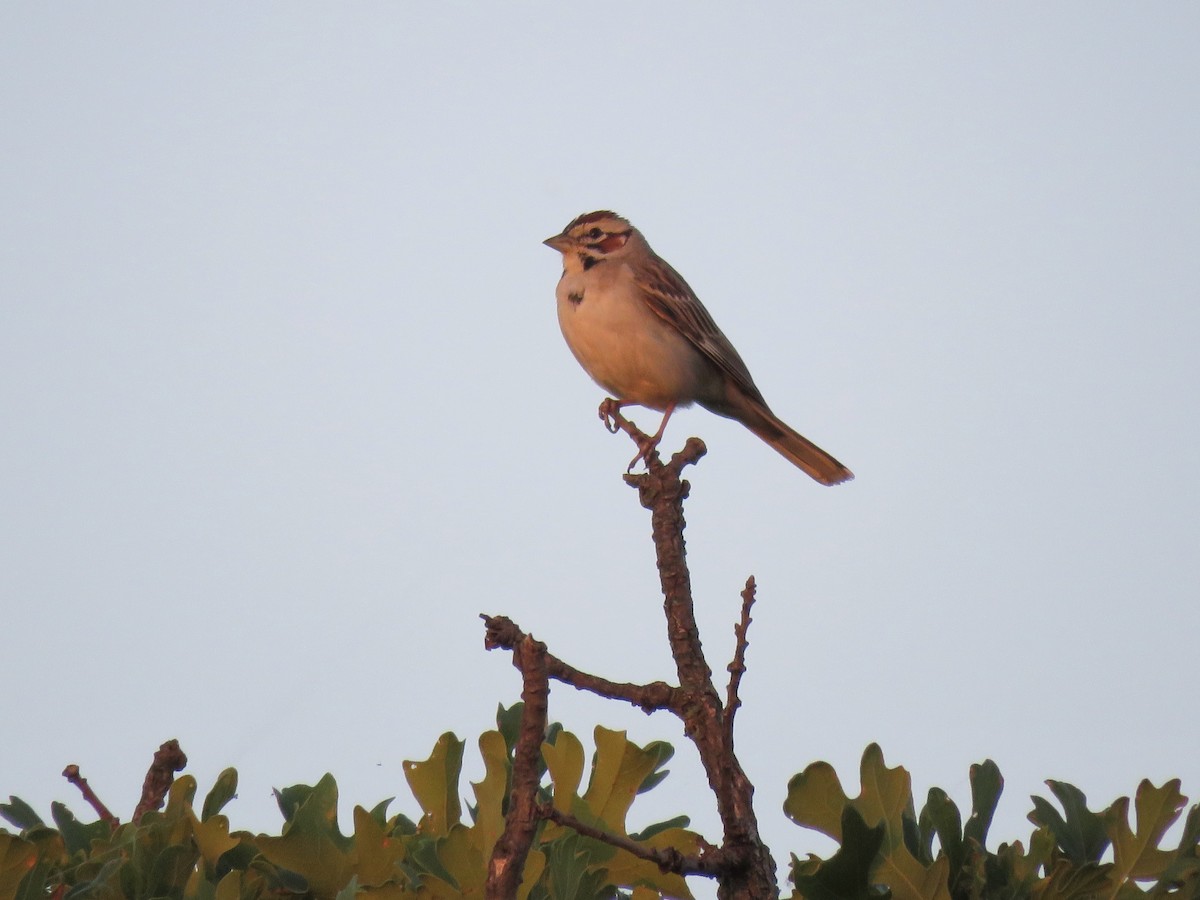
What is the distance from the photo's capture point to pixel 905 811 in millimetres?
2795

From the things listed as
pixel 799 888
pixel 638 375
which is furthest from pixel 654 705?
pixel 638 375

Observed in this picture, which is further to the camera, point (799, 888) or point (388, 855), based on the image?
point (388, 855)

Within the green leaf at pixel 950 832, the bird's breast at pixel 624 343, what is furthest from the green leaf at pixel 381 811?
the bird's breast at pixel 624 343

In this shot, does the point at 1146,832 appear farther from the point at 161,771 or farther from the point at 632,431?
the point at 632,431

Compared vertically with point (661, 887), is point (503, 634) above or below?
above

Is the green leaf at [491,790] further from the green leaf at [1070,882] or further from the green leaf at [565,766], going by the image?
the green leaf at [1070,882]

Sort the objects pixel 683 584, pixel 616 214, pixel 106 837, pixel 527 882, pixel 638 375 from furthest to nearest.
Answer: pixel 616 214
pixel 638 375
pixel 683 584
pixel 106 837
pixel 527 882

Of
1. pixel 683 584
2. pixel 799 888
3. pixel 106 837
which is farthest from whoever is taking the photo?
pixel 683 584

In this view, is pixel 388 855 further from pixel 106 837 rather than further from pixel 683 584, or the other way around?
pixel 683 584

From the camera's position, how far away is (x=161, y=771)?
343 cm

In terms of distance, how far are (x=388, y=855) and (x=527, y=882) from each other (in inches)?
14.4

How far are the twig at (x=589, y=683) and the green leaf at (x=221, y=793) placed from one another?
76 centimetres

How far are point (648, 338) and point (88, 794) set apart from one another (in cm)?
533

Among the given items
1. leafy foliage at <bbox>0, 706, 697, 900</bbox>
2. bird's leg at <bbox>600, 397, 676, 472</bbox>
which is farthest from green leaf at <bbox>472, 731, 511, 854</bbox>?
bird's leg at <bbox>600, 397, 676, 472</bbox>
